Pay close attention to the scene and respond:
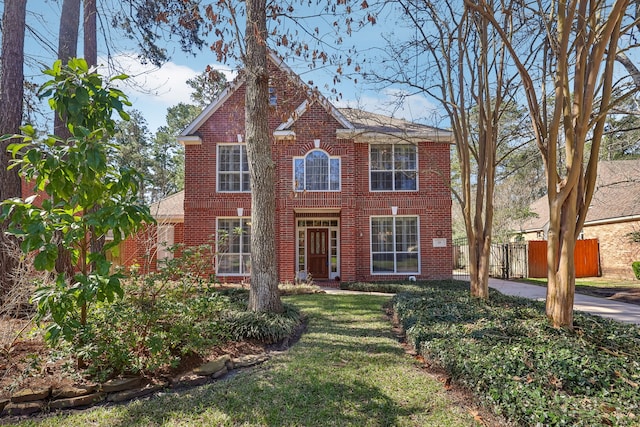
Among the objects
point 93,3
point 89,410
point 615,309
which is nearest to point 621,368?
point 89,410

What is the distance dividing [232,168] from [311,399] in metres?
11.5

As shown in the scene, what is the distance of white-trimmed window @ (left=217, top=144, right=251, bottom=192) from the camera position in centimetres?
1398

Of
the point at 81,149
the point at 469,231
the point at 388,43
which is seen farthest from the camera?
the point at 388,43

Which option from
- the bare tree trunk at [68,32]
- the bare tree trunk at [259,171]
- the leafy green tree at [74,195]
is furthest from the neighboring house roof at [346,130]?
the leafy green tree at [74,195]

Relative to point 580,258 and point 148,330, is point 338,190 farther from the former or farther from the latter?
point 580,258

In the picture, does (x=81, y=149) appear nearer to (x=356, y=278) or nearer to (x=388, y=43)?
(x=388, y=43)

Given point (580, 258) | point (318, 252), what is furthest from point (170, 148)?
point (580, 258)

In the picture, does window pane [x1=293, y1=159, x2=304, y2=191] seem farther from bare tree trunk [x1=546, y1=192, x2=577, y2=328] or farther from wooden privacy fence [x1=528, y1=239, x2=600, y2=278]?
wooden privacy fence [x1=528, y1=239, x2=600, y2=278]

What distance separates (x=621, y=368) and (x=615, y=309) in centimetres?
751

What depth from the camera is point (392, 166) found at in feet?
46.4

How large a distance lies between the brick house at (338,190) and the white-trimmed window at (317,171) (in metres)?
0.04

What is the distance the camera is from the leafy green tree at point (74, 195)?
3383 mm

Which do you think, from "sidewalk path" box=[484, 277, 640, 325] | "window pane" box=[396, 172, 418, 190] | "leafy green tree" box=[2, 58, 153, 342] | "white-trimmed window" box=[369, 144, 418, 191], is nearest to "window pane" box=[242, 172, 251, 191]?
"white-trimmed window" box=[369, 144, 418, 191]

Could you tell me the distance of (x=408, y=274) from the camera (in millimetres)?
13914
